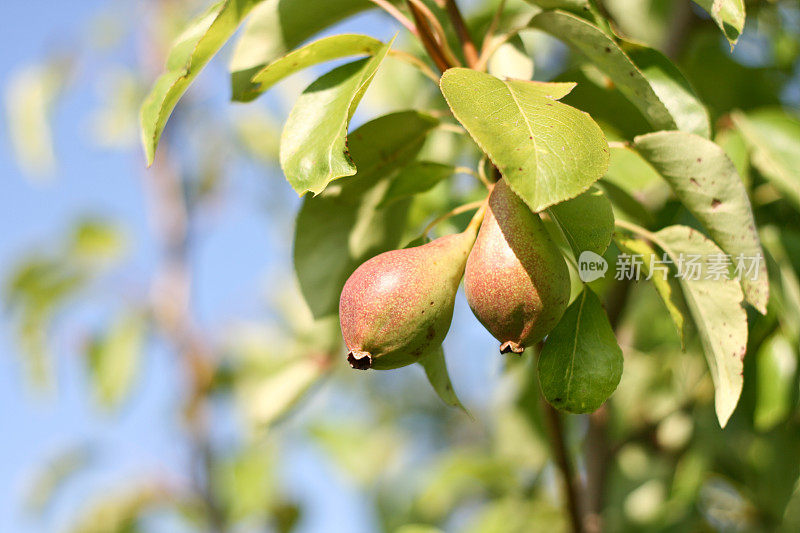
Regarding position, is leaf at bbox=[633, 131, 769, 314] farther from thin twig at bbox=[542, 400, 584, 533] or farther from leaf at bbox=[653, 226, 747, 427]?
thin twig at bbox=[542, 400, 584, 533]

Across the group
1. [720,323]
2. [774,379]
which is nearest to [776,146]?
[774,379]

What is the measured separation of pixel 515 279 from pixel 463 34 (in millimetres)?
345

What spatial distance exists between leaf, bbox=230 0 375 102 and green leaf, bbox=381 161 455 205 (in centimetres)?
18

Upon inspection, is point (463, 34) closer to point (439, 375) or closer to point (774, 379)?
point (439, 375)

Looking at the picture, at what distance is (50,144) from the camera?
6.13ft

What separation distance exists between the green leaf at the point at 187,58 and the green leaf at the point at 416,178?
0.69 feet

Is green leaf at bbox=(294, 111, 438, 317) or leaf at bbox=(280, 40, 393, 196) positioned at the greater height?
leaf at bbox=(280, 40, 393, 196)

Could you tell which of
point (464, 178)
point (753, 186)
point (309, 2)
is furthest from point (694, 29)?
point (309, 2)

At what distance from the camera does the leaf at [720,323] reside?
614 mm

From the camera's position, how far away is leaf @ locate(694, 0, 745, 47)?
573 mm

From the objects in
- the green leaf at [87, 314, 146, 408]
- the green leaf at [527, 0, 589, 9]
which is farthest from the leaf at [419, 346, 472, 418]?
→ the green leaf at [87, 314, 146, 408]

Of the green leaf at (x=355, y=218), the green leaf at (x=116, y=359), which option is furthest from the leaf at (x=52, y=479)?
the green leaf at (x=355, y=218)

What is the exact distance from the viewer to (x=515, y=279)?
0.51m

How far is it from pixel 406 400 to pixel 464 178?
3.34 meters
